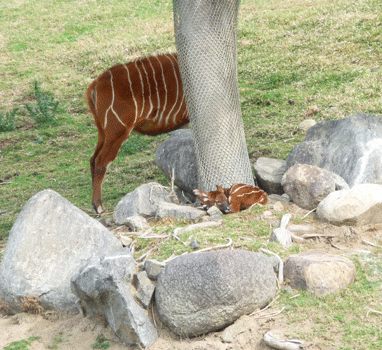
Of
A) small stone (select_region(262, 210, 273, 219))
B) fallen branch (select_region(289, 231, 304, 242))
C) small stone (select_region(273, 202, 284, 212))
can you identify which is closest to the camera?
fallen branch (select_region(289, 231, 304, 242))

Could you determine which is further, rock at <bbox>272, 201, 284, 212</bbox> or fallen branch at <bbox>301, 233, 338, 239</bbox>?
rock at <bbox>272, 201, 284, 212</bbox>

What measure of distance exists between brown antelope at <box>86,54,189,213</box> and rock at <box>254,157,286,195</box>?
1.76 metres

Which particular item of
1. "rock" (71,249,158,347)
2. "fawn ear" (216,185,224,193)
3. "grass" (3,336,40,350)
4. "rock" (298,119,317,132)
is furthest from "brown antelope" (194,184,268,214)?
"rock" (298,119,317,132)

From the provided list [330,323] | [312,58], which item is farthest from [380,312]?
[312,58]

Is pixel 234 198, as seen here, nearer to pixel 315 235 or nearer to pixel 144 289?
pixel 315 235

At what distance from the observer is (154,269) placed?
3.50 meters

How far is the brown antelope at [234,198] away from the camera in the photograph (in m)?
4.49

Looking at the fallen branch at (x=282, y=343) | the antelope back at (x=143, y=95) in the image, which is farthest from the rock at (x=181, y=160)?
the fallen branch at (x=282, y=343)

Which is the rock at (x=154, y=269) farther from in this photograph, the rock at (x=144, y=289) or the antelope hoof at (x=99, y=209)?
the antelope hoof at (x=99, y=209)

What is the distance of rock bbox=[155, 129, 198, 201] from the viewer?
17.1 feet

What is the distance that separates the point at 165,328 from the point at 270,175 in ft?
6.83

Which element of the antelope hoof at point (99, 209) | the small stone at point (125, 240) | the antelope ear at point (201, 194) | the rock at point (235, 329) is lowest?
the antelope hoof at point (99, 209)

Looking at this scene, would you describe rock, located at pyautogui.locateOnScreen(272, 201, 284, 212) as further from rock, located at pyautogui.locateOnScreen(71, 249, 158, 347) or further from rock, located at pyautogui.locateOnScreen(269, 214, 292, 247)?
rock, located at pyautogui.locateOnScreen(71, 249, 158, 347)

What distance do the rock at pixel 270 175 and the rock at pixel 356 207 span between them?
34.8 inches
